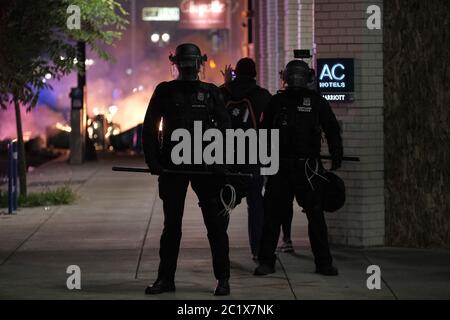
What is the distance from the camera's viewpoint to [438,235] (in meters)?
11.4

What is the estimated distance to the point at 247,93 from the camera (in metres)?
10.6

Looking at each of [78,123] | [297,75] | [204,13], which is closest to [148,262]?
[297,75]

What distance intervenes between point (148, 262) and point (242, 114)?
5.61 feet

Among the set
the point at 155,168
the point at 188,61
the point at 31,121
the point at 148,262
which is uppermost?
the point at 188,61

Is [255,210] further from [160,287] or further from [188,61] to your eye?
[188,61]

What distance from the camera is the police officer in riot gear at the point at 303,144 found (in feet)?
32.0

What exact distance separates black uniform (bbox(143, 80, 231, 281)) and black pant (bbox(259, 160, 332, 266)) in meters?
1.04

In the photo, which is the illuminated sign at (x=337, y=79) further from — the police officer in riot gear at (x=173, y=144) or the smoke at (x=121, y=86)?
the smoke at (x=121, y=86)

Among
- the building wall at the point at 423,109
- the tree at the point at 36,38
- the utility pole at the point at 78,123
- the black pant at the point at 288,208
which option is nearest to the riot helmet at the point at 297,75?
the black pant at the point at 288,208

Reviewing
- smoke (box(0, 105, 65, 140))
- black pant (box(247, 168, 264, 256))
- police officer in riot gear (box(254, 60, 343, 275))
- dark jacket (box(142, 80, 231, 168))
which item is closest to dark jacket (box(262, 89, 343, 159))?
police officer in riot gear (box(254, 60, 343, 275))

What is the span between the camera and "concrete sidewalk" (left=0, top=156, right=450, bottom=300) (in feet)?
29.9

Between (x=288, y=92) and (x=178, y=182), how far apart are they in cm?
156

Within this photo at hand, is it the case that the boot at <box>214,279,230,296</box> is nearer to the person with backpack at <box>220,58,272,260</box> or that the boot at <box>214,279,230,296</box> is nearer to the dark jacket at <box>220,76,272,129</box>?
the person with backpack at <box>220,58,272,260</box>

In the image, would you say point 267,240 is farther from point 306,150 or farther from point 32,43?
point 32,43
